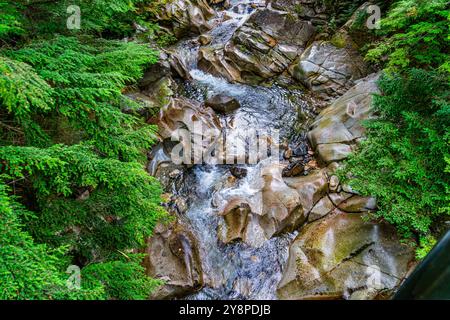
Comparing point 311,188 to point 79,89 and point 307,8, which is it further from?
point 307,8

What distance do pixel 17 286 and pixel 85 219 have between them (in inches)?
75.3

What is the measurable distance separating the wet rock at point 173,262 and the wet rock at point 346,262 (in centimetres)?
182

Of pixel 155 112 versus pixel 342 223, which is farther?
pixel 155 112

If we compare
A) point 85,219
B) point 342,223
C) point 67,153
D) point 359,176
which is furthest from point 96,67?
point 342,223

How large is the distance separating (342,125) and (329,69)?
12.9ft

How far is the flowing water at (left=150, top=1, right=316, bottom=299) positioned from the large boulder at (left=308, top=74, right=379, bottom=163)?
122 centimetres

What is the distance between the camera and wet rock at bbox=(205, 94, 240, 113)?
9320 millimetres

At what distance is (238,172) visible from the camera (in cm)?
769

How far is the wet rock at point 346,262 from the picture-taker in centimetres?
480

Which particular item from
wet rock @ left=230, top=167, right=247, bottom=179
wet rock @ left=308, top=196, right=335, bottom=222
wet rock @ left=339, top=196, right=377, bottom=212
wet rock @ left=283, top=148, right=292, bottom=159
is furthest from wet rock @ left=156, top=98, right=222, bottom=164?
wet rock @ left=339, top=196, right=377, bottom=212

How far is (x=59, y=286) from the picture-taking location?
7.68 ft

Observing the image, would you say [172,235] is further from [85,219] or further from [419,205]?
[419,205]

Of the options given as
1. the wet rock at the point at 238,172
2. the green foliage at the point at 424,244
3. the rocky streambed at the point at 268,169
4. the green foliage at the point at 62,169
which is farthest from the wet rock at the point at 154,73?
the green foliage at the point at 424,244

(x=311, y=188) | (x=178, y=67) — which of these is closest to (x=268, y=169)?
(x=311, y=188)
